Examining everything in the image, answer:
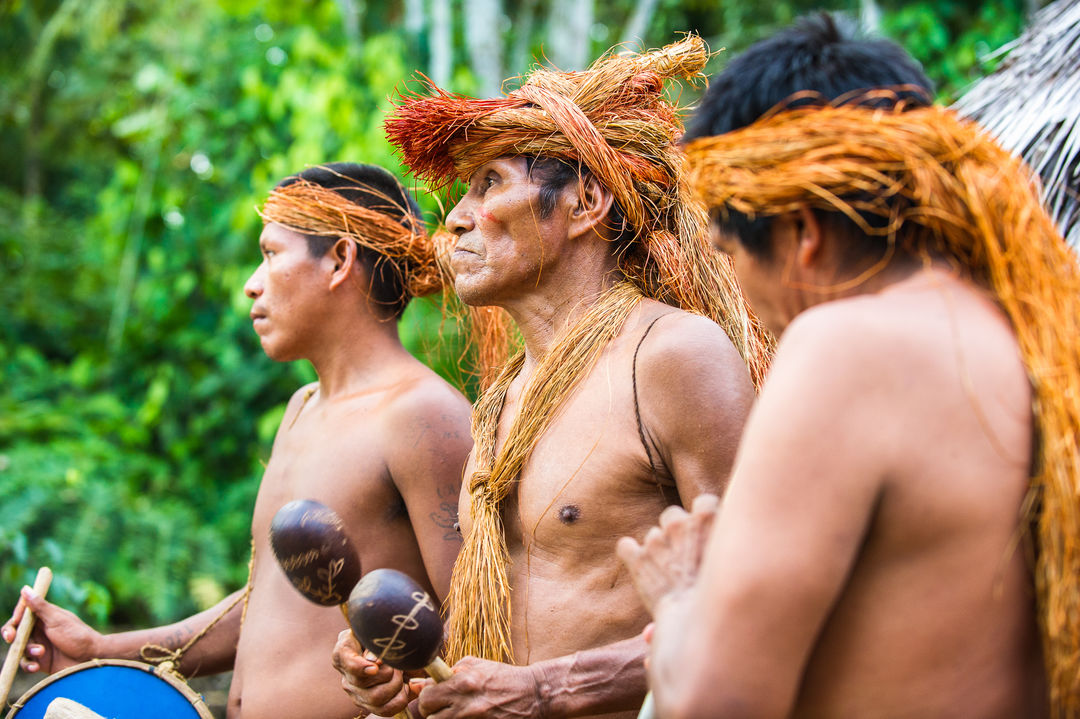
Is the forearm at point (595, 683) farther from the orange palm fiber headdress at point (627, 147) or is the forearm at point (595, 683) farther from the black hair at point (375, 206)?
the black hair at point (375, 206)

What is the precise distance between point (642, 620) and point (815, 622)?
30.8 inches

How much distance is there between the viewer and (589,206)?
7.50 ft

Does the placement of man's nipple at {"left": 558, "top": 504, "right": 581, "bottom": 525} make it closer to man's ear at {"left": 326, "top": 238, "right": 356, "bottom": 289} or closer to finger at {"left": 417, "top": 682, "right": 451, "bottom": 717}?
finger at {"left": 417, "top": 682, "right": 451, "bottom": 717}

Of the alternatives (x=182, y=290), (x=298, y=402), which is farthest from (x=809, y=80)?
(x=182, y=290)

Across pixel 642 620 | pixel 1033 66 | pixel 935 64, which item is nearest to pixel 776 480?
pixel 642 620

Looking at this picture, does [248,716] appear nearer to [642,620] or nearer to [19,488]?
[642,620]

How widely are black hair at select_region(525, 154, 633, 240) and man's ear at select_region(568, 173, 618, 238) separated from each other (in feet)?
0.09

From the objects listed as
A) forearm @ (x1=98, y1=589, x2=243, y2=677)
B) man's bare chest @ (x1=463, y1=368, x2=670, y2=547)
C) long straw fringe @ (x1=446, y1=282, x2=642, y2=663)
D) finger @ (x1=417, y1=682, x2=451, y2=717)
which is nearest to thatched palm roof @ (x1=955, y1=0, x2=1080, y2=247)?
long straw fringe @ (x1=446, y1=282, x2=642, y2=663)

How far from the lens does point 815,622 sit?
3.92 feet

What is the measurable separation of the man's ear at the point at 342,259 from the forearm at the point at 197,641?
1079 millimetres

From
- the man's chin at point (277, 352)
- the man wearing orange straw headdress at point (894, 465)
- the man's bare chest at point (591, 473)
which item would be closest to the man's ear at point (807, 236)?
the man wearing orange straw headdress at point (894, 465)

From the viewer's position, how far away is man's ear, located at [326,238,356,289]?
2.94 metres

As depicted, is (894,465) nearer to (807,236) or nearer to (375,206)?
(807,236)

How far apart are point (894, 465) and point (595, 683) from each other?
0.90 m
